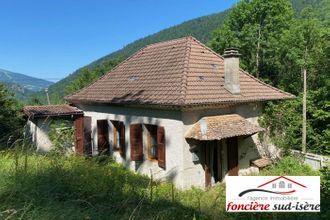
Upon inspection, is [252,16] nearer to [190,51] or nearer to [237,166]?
[190,51]

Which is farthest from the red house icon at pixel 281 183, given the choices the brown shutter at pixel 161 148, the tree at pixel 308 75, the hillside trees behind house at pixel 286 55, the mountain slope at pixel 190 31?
the mountain slope at pixel 190 31

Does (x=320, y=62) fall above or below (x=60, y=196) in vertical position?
above

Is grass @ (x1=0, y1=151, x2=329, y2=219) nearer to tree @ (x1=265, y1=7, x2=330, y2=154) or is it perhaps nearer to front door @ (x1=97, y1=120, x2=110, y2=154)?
front door @ (x1=97, y1=120, x2=110, y2=154)

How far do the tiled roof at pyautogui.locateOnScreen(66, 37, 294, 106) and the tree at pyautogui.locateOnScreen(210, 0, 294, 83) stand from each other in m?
14.8

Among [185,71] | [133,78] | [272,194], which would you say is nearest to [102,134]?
[133,78]

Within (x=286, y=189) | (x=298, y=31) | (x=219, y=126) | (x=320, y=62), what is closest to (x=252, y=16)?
(x=298, y=31)

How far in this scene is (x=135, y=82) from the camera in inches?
635

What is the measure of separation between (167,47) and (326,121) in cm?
1210

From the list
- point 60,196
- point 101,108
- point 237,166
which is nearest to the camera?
point 60,196

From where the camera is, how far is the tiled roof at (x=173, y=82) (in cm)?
1316

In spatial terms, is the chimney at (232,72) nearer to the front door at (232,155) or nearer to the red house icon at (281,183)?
the front door at (232,155)

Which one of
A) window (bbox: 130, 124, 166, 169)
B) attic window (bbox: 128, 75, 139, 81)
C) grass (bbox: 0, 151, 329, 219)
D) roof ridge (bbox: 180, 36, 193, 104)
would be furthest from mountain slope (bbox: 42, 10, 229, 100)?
grass (bbox: 0, 151, 329, 219)

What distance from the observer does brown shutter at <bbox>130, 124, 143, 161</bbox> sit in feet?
45.4

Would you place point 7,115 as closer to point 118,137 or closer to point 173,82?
point 118,137
